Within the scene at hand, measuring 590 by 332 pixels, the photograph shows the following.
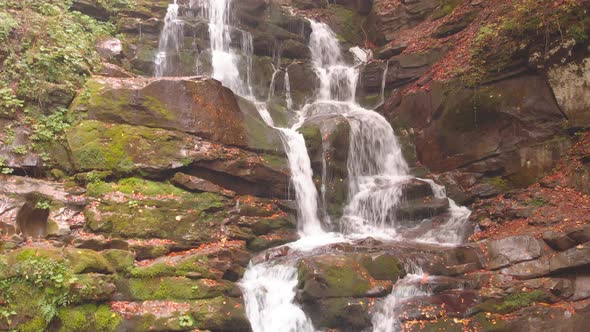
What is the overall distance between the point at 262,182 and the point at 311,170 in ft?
5.79

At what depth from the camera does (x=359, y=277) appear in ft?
25.6

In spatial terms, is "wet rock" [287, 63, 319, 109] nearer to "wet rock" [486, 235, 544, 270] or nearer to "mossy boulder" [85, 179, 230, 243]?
"mossy boulder" [85, 179, 230, 243]

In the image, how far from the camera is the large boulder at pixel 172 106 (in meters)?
9.94

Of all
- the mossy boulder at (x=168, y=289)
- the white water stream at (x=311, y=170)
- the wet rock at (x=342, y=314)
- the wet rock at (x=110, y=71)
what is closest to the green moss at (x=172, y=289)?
the mossy boulder at (x=168, y=289)

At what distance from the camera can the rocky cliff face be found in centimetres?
692

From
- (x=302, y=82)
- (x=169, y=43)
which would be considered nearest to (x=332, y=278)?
(x=302, y=82)

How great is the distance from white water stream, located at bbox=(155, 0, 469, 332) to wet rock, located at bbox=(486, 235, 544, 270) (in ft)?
5.51

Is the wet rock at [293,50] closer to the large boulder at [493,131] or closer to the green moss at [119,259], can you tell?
the large boulder at [493,131]

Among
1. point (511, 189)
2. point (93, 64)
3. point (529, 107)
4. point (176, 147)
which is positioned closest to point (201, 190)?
point (176, 147)

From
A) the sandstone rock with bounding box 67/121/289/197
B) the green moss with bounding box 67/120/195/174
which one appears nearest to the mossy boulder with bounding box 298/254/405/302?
the sandstone rock with bounding box 67/121/289/197

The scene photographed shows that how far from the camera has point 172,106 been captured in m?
10.4

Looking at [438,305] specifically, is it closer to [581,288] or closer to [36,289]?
[581,288]

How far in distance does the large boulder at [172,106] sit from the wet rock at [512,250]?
6052mm

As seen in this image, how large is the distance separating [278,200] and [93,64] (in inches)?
244
